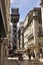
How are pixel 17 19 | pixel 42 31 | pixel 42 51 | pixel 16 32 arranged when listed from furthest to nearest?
1. pixel 17 19
2. pixel 16 32
3. pixel 42 31
4. pixel 42 51

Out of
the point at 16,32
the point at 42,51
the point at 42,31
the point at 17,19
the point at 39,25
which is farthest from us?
the point at 17,19

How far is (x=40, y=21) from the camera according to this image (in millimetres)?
78125

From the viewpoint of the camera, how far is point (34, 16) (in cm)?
7881

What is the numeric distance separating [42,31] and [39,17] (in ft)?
25.2

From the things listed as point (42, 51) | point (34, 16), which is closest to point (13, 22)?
point (34, 16)

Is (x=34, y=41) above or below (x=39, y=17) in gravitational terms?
below

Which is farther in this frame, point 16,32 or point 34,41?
point 16,32

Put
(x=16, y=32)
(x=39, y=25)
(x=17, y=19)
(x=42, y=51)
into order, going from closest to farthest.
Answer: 1. (x=42, y=51)
2. (x=39, y=25)
3. (x=16, y=32)
4. (x=17, y=19)

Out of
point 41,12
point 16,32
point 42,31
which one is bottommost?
point 16,32

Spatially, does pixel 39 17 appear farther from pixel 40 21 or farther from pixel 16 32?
pixel 16 32

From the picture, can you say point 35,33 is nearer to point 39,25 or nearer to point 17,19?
point 39,25

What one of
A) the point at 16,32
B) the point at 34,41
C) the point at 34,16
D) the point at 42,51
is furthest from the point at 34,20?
the point at 16,32

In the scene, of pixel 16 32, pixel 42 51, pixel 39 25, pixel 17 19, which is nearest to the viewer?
pixel 42 51

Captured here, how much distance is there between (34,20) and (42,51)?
15.3 meters
